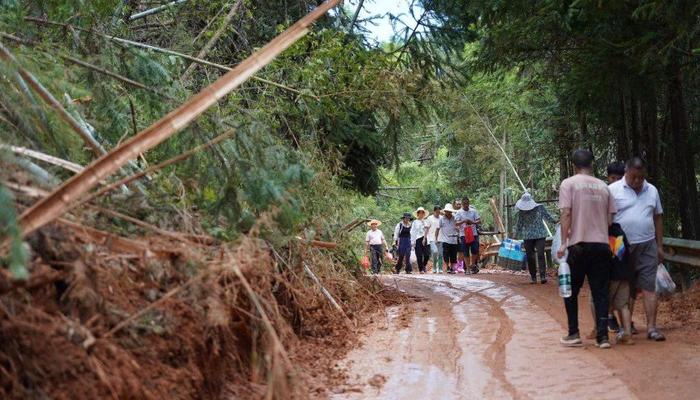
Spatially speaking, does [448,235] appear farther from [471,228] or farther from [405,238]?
[405,238]

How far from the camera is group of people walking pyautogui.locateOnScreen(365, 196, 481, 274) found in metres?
21.8

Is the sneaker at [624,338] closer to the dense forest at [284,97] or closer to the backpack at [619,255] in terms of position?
the backpack at [619,255]

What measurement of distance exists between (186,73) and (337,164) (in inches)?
118

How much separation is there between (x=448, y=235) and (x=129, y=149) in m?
17.9

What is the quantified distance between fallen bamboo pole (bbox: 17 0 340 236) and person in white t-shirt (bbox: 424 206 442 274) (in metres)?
18.0

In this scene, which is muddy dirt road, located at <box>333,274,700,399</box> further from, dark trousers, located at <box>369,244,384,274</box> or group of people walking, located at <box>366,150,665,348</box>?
dark trousers, located at <box>369,244,384,274</box>

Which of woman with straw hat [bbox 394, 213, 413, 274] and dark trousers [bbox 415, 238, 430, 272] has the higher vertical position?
woman with straw hat [bbox 394, 213, 413, 274]

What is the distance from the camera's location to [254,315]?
227 inches

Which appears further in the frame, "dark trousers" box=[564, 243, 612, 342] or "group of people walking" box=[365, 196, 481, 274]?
"group of people walking" box=[365, 196, 481, 274]

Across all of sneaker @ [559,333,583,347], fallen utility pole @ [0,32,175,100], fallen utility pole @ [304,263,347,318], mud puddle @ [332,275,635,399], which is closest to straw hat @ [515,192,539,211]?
mud puddle @ [332,275,635,399]

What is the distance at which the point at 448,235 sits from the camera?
876 inches

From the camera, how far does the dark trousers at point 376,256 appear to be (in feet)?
73.0

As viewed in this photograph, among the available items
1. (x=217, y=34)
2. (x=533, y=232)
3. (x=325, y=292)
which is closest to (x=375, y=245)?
(x=533, y=232)

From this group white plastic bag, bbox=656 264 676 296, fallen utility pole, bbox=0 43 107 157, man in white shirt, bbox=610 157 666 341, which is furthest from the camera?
white plastic bag, bbox=656 264 676 296
